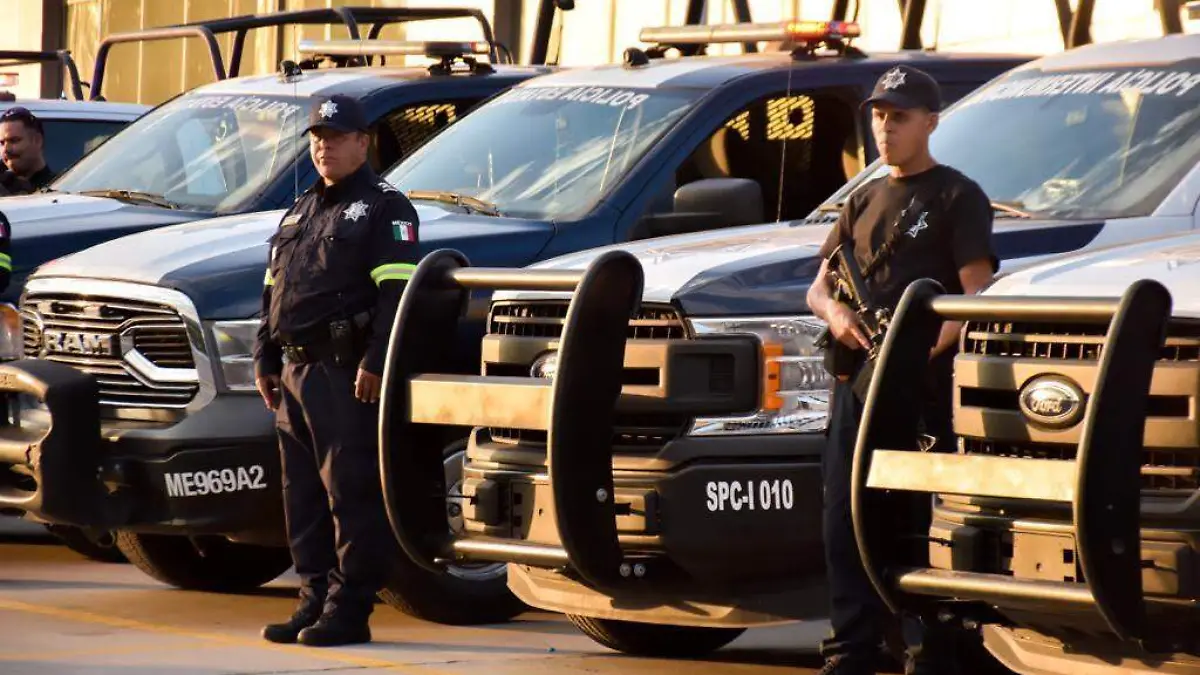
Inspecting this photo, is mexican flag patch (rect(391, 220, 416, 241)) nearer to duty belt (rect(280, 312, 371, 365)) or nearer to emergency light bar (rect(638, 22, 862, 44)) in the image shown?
duty belt (rect(280, 312, 371, 365))

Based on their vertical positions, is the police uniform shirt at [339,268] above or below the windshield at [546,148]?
below

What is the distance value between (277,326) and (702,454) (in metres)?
1.95

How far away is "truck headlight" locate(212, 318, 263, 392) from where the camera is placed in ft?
28.2

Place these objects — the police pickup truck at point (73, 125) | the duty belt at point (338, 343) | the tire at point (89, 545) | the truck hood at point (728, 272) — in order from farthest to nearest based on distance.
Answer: the police pickup truck at point (73, 125) → the tire at point (89, 545) → the duty belt at point (338, 343) → the truck hood at point (728, 272)

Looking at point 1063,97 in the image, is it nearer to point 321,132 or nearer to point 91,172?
point 321,132

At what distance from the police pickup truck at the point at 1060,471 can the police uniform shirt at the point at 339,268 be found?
8.64ft

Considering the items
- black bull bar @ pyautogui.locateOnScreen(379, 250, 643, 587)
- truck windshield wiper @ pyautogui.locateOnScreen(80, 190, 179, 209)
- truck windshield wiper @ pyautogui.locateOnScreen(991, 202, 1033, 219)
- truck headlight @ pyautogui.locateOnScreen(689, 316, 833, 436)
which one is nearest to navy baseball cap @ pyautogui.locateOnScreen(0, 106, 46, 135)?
truck windshield wiper @ pyautogui.locateOnScreen(80, 190, 179, 209)

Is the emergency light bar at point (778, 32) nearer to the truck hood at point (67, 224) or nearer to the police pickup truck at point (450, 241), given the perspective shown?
the police pickup truck at point (450, 241)

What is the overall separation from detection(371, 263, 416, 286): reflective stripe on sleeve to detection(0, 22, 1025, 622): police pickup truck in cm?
29

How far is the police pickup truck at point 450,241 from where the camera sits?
335 inches

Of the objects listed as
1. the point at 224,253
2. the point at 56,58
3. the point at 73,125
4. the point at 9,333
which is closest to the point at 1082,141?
the point at 224,253

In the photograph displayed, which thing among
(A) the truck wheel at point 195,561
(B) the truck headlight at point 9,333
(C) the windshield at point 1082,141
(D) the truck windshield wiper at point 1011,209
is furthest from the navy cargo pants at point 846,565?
(B) the truck headlight at point 9,333

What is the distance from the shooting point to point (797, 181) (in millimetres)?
9477

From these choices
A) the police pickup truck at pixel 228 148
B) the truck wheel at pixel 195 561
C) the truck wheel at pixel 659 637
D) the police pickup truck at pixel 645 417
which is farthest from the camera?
the police pickup truck at pixel 228 148
